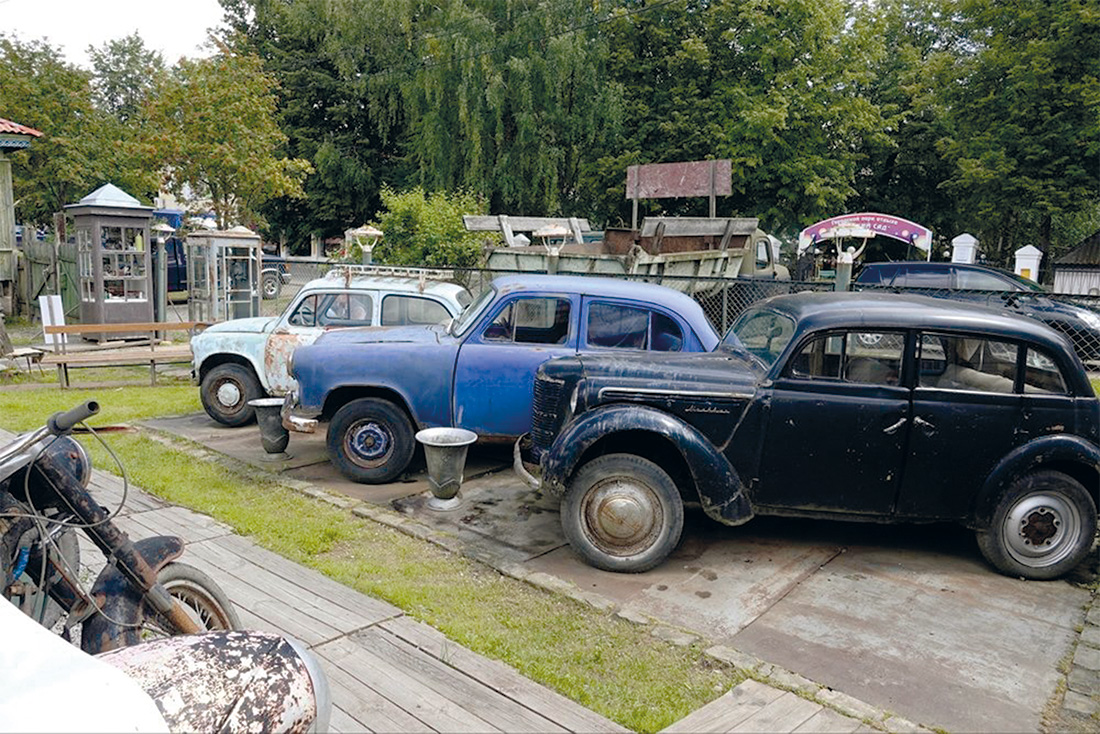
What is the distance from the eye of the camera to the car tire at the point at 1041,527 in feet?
16.5

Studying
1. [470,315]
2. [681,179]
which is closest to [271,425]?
[470,315]

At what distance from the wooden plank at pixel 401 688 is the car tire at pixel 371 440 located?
2.87 meters

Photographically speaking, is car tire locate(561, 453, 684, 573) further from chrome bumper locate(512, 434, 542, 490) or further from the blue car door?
the blue car door

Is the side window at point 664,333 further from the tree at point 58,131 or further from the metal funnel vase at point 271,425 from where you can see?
the tree at point 58,131

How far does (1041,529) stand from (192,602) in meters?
5.08

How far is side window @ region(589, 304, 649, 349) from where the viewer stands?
267 inches

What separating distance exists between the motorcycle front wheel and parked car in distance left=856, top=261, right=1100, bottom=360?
10.8 m

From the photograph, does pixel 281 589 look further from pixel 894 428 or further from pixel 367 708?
pixel 894 428

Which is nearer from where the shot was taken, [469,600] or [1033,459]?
[469,600]

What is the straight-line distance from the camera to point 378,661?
12.6ft

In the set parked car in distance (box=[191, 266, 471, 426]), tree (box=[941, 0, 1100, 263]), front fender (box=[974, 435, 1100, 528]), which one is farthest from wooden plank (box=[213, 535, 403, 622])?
tree (box=[941, 0, 1100, 263])

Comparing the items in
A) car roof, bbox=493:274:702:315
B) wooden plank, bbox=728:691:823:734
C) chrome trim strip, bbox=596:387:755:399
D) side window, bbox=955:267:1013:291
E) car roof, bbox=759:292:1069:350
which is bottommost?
wooden plank, bbox=728:691:823:734

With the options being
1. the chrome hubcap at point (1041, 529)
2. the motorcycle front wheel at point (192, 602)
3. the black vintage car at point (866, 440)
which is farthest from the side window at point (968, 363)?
the motorcycle front wheel at point (192, 602)

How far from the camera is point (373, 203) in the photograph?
33531 millimetres
